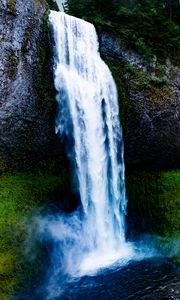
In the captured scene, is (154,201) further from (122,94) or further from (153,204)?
(122,94)

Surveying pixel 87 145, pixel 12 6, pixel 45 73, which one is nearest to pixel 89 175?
pixel 87 145

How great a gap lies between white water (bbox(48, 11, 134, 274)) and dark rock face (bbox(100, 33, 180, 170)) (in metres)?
0.95

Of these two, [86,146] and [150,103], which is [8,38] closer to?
[86,146]

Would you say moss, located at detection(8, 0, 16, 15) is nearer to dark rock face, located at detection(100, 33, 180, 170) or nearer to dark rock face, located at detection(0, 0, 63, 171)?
dark rock face, located at detection(0, 0, 63, 171)

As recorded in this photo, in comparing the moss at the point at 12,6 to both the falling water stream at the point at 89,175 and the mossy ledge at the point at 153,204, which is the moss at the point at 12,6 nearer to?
the falling water stream at the point at 89,175

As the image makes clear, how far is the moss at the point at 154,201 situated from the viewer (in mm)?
11969

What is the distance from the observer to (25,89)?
1031 cm

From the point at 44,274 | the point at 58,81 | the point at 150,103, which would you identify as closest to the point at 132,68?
the point at 150,103

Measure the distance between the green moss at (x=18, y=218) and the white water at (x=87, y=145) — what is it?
2.74ft

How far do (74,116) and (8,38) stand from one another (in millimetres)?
2829

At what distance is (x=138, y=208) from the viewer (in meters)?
12.7

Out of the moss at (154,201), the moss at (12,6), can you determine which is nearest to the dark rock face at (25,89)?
the moss at (12,6)

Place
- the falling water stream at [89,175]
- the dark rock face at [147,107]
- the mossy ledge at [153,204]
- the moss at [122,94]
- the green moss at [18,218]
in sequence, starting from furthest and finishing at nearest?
the dark rock face at [147,107] < the moss at [122,94] < the mossy ledge at [153,204] < the falling water stream at [89,175] < the green moss at [18,218]

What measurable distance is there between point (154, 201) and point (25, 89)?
5.73m
